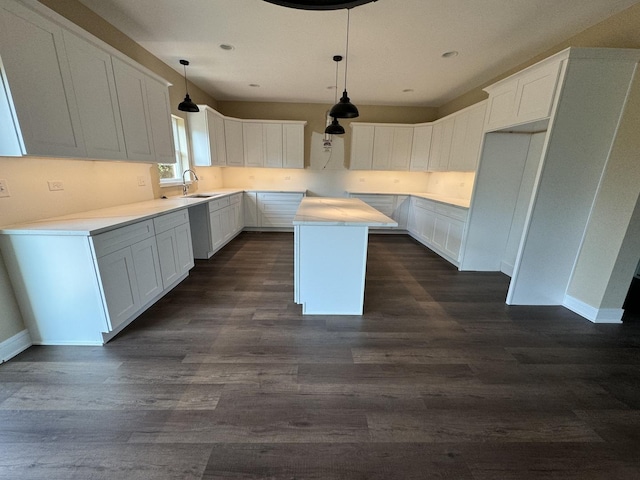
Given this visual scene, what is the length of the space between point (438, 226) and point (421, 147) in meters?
2.03

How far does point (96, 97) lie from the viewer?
2.16m

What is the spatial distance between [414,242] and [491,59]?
3.04m

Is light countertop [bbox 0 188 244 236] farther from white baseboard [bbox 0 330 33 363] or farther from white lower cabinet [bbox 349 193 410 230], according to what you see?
white lower cabinet [bbox 349 193 410 230]

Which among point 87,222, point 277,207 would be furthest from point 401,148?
point 87,222

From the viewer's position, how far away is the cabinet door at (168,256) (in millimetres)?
2643

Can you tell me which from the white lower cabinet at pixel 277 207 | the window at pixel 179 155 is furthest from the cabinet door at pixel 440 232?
the window at pixel 179 155

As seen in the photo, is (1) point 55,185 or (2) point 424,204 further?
(2) point 424,204

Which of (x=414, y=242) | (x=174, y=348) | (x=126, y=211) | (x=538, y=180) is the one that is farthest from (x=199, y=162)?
(x=538, y=180)

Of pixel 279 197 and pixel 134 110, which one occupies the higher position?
pixel 134 110

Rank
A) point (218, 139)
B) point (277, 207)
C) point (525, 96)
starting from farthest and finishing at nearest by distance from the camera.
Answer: point (277, 207)
point (218, 139)
point (525, 96)

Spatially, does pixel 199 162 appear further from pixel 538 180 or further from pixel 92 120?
pixel 538 180

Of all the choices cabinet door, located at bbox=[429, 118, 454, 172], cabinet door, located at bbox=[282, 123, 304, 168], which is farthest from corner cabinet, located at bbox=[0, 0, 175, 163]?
cabinet door, located at bbox=[429, 118, 454, 172]

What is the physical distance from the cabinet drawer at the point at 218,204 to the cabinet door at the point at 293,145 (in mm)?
1749

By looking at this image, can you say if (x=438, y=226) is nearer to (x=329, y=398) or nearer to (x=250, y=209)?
(x=329, y=398)
